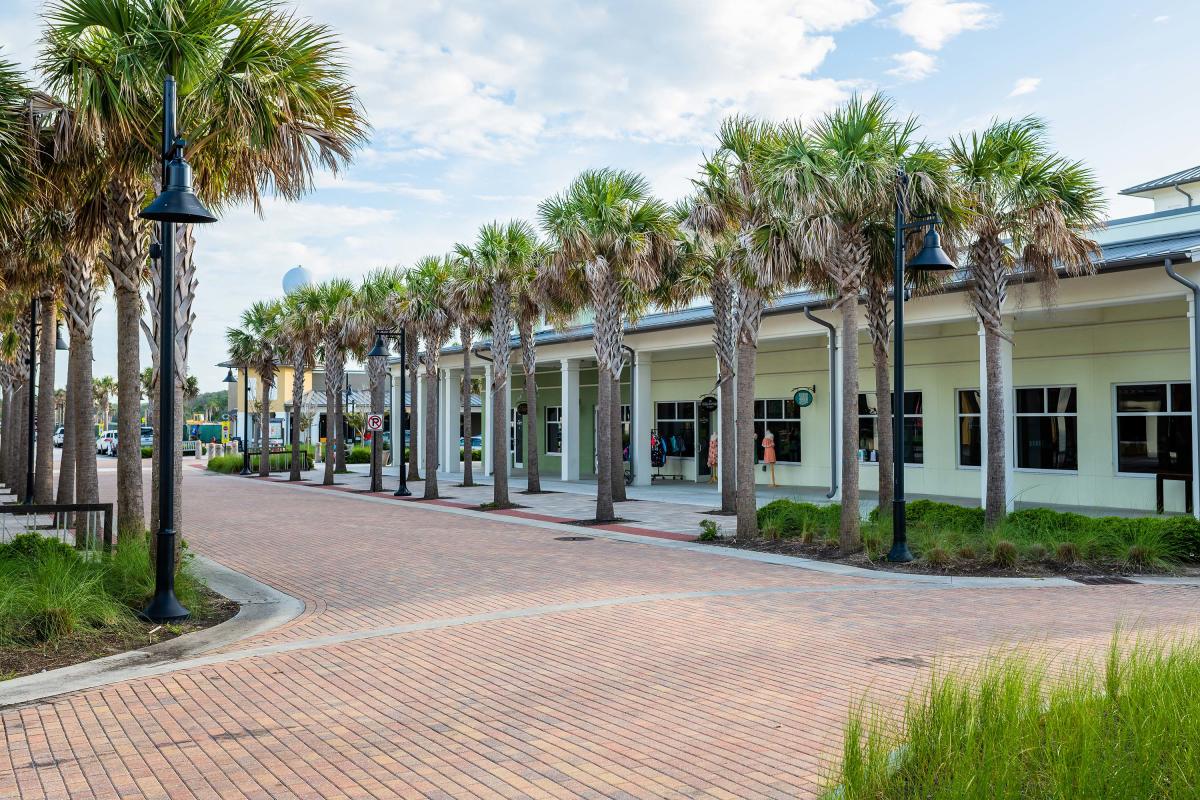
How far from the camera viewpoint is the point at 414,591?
38.1 feet

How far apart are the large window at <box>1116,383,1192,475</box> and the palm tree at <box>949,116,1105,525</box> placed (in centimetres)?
660

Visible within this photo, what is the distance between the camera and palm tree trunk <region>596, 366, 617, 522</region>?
20375mm

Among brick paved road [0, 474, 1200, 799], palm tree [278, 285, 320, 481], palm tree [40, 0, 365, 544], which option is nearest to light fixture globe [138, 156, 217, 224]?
palm tree [40, 0, 365, 544]

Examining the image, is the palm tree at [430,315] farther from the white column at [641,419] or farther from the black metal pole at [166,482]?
the black metal pole at [166,482]

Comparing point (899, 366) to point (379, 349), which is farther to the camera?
point (379, 349)

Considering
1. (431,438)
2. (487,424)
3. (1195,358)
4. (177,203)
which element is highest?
(177,203)

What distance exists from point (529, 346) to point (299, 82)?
17.2 m

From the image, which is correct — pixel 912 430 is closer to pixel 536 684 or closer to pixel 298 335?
pixel 536 684

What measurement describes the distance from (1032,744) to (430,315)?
2533cm

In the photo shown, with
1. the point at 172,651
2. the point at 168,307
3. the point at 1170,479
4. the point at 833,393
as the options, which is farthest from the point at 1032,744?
the point at 833,393

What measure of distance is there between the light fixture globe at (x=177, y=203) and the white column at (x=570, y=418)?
24.3 meters

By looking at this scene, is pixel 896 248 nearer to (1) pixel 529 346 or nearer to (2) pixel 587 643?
(2) pixel 587 643

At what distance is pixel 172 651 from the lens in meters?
8.55

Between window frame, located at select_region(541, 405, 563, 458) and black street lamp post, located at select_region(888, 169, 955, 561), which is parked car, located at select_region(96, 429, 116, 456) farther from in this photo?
black street lamp post, located at select_region(888, 169, 955, 561)
